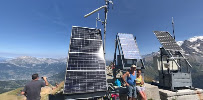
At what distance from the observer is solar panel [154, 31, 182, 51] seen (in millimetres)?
15334

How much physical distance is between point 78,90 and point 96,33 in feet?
24.0

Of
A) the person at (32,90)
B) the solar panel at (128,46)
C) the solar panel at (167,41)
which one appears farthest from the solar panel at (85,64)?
the solar panel at (167,41)

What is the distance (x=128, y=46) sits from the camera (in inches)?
666

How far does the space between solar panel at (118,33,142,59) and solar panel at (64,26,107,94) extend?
371 cm

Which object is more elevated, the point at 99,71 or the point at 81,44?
the point at 81,44

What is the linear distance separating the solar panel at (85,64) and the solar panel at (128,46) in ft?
12.2

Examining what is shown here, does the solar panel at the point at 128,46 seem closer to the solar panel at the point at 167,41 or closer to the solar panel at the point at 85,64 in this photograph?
the solar panel at the point at 167,41

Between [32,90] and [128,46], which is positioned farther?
[128,46]

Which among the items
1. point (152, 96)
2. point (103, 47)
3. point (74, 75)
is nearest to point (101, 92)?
point (74, 75)

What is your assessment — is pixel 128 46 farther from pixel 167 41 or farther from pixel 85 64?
pixel 85 64

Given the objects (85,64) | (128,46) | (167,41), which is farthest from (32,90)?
(167,41)

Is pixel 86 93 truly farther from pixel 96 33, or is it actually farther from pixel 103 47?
pixel 96 33

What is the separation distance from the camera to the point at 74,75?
10.6 meters

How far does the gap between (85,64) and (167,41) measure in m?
10.8
